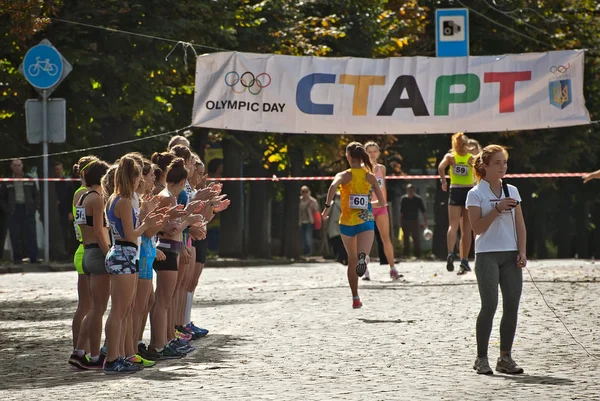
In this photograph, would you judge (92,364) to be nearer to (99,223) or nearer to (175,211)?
(99,223)

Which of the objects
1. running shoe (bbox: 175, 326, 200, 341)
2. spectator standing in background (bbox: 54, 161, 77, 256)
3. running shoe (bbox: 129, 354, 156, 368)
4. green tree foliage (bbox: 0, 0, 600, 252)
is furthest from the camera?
spectator standing in background (bbox: 54, 161, 77, 256)

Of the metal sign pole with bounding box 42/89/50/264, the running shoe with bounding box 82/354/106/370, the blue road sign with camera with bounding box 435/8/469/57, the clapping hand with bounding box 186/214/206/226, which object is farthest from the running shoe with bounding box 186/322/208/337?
the metal sign pole with bounding box 42/89/50/264

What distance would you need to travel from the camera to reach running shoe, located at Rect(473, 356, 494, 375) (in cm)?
1103

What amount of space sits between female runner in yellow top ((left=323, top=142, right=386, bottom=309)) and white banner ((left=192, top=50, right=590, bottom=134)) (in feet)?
21.5

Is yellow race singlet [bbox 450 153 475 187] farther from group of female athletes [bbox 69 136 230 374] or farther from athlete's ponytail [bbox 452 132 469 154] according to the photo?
group of female athletes [bbox 69 136 230 374]

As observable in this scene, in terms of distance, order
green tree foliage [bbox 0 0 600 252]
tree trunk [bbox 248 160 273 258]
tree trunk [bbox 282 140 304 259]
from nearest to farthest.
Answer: green tree foliage [bbox 0 0 600 252] → tree trunk [bbox 248 160 273 258] → tree trunk [bbox 282 140 304 259]

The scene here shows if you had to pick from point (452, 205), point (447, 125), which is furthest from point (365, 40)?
point (452, 205)

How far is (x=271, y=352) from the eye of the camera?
12.6m

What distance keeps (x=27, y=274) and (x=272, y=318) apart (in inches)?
433

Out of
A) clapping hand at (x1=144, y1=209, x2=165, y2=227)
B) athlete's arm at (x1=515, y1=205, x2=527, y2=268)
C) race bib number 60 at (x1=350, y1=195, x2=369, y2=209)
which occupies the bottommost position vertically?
athlete's arm at (x1=515, y1=205, x2=527, y2=268)

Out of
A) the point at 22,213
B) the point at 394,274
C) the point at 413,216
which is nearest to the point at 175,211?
the point at 394,274

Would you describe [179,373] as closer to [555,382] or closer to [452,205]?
[555,382]

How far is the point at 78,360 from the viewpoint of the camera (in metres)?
11.9

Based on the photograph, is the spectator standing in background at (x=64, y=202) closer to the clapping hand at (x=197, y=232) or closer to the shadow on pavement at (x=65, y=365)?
the shadow on pavement at (x=65, y=365)
